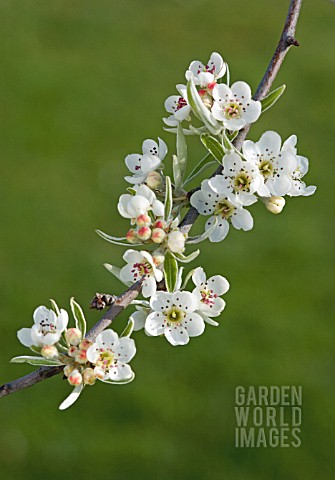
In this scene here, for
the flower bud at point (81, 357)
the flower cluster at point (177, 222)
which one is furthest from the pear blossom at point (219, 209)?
the flower bud at point (81, 357)

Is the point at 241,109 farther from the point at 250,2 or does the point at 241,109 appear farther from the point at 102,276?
the point at 250,2

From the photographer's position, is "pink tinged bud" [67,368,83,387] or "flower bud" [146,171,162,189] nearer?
"pink tinged bud" [67,368,83,387]

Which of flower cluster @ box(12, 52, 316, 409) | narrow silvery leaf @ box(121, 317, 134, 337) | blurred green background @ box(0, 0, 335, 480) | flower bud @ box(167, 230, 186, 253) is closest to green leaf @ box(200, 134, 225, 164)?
flower cluster @ box(12, 52, 316, 409)

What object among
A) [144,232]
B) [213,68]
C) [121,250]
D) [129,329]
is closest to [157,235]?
[144,232]

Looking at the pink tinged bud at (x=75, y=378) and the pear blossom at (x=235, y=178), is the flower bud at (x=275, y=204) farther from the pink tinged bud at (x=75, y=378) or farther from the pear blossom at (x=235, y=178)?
the pink tinged bud at (x=75, y=378)

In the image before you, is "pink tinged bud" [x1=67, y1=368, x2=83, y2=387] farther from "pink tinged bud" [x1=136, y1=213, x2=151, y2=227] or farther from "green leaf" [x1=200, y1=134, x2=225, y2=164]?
"green leaf" [x1=200, y1=134, x2=225, y2=164]

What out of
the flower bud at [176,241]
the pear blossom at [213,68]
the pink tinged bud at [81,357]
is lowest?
the pink tinged bud at [81,357]
